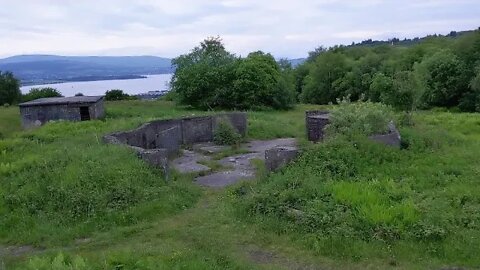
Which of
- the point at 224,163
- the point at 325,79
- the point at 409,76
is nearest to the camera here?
the point at 224,163

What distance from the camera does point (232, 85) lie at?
3200cm

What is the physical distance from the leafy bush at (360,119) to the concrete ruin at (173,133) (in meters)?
5.11

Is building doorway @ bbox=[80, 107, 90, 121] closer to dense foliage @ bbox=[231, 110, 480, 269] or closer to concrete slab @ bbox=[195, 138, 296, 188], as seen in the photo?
concrete slab @ bbox=[195, 138, 296, 188]

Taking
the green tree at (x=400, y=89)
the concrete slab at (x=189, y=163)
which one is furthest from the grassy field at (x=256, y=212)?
the green tree at (x=400, y=89)

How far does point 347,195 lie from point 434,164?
3.74m

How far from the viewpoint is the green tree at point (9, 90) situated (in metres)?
40.2

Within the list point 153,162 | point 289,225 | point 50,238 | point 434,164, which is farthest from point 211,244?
point 434,164

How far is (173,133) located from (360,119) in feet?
23.8

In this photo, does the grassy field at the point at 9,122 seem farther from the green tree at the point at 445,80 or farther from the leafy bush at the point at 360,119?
the green tree at the point at 445,80

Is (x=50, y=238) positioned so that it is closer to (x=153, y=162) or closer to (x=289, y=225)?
(x=153, y=162)

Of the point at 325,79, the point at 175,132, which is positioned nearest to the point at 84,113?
the point at 175,132

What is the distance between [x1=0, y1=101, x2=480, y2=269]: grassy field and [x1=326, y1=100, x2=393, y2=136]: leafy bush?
86cm

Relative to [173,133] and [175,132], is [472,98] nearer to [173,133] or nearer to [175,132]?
[175,132]

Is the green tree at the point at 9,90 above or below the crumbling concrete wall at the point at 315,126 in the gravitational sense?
above
